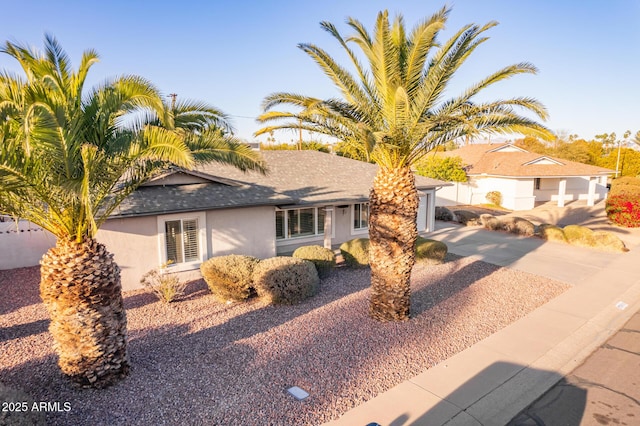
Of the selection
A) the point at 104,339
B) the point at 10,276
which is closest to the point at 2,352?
the point at 104,339

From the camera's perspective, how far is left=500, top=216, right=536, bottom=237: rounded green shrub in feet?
68.4

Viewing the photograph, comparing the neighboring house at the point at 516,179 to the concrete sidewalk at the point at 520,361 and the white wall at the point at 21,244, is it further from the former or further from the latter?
the white wall at the point at 21,244

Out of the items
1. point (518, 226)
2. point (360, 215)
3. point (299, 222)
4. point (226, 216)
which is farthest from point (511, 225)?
point (226, 216)

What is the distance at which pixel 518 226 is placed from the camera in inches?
830

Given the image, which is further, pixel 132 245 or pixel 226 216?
pixel 226 216

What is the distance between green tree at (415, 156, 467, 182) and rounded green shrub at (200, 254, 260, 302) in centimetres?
2379

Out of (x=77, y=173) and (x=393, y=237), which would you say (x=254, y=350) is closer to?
(x=393, y=237)

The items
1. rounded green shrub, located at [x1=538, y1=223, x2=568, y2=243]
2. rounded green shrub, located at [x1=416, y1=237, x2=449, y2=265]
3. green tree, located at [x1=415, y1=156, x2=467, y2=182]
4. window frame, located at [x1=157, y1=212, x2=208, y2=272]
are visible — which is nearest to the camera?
window frame, located at [x1=157, y1=212, x2=208, y2=272]

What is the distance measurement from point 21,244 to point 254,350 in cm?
1069

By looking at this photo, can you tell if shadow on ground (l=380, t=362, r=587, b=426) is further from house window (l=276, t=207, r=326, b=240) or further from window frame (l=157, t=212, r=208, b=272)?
house window (l=276, t=207, r=326, b=240)

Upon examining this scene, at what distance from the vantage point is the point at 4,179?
18.3ft

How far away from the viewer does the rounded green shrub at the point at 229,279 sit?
10.6m

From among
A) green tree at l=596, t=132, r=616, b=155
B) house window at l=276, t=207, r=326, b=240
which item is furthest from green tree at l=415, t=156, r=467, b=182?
green tree at l=596, t=132, r=616, b=155

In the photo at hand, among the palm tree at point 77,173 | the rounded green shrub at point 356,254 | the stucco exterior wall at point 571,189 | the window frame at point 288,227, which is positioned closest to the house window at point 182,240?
the window frame at point 288,227
